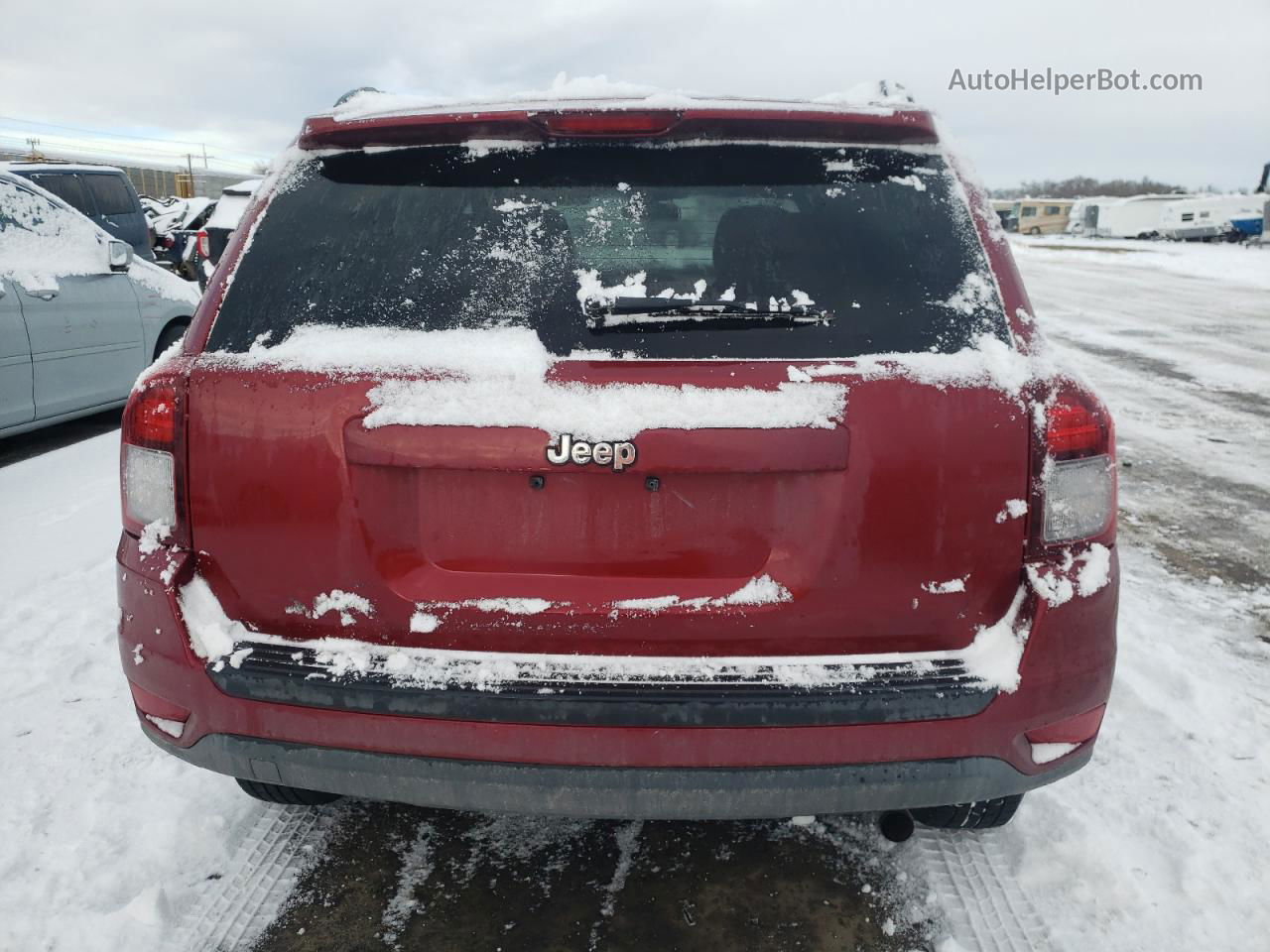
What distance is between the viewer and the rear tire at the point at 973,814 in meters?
2.13

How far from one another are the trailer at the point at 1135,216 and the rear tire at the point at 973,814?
2111 inches

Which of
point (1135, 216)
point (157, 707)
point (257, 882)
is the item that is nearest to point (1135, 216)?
point (1135, 216)

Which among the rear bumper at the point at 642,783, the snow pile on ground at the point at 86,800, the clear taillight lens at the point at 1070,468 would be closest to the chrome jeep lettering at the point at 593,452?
the rear bumper at the point at 642,783

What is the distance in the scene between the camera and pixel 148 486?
189cm

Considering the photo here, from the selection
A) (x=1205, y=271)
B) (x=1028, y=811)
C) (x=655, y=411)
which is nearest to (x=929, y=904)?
(x=1028, y=811)

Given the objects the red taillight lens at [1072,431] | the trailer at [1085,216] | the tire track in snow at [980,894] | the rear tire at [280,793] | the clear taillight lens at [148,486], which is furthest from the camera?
the trailer at [1085,216]

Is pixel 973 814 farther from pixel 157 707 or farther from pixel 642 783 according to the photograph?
pixel 157 707

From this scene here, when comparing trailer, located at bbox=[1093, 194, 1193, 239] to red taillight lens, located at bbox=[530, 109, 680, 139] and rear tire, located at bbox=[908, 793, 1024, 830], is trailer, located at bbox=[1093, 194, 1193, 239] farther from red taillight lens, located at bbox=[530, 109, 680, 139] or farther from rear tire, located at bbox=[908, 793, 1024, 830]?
red taillight lens, located at bbox=[530, 109, 680, 139]

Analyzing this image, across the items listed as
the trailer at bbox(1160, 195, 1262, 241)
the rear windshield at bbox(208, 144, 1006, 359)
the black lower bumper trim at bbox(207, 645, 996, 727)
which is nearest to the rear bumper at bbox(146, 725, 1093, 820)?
the black lower bumper trim at bbox(207, 645, 996, 727)

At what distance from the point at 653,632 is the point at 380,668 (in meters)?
0.53

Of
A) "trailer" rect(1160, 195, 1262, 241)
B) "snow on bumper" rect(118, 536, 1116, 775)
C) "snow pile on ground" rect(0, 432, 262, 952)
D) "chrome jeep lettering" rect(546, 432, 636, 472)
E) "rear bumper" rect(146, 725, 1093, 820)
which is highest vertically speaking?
"trailer" rect(1160, 195, 1262, 241)

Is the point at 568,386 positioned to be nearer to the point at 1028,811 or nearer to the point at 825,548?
the point at 825,548

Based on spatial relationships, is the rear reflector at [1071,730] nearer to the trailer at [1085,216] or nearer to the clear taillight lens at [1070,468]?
the clear taillight lens at [1070,468]

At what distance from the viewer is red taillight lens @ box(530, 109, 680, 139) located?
182cm
